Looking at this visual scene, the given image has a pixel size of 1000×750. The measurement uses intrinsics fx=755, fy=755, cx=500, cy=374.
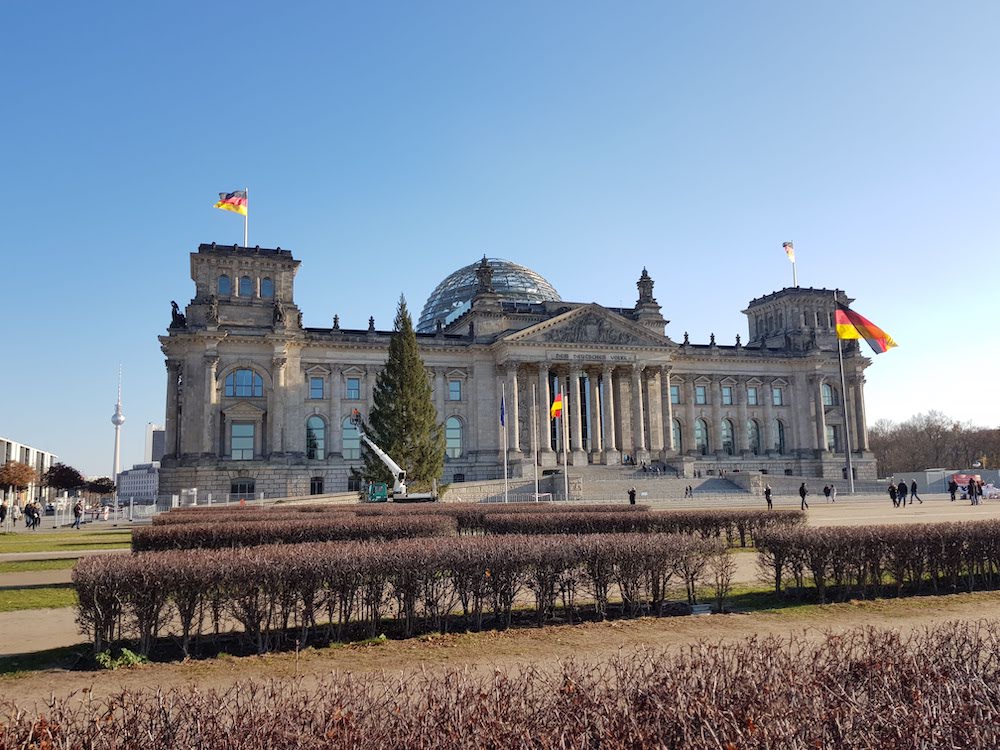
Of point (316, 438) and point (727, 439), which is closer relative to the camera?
point (316, 438)

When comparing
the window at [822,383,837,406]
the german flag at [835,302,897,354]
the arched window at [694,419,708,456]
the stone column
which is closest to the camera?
the german flag at [835,302,897,354]

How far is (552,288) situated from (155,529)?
83.6 metres

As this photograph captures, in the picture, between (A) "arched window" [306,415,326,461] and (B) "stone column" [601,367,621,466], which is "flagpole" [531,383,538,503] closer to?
(B) "stone column" [601,367,621,466]

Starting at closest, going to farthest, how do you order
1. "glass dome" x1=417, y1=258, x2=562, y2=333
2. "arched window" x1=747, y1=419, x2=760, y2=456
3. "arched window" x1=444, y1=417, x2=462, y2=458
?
1. "arched window" x1=444, y1=417, x2=462, y2=458
2. "arched window" x1=747, y1=419, x2=760, y2=456
3. "glass dome" x1=417, y1=258, x2=562, y2=333

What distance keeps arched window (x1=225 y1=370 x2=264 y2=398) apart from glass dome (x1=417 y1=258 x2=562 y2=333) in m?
26.9

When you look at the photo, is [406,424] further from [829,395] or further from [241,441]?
[829,395]

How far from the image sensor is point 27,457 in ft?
518

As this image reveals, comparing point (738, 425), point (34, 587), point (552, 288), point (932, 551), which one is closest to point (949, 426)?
point (738, 425)

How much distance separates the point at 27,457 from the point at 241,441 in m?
117

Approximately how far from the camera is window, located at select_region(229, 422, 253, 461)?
6838 cm

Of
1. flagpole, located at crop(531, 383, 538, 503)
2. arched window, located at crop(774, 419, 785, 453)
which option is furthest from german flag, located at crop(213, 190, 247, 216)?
arched window, located at crop(774, 419, 785, 453)

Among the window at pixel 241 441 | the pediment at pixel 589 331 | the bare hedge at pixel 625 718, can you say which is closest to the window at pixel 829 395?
the pediment at pixel 589 331

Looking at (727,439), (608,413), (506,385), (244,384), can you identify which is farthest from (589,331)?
(244,384)

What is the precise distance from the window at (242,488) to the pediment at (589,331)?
2727cm
